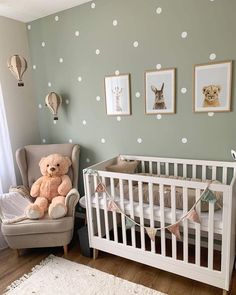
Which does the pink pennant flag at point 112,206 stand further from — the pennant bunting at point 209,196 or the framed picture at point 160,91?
the framed picture at point 160,91

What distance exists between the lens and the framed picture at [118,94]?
2.47 meters

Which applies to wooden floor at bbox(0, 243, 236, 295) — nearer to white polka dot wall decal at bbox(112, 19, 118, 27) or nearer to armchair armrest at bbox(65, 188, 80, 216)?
armchair armrest at bbox(65, 188, 80, 216)

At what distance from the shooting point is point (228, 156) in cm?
209

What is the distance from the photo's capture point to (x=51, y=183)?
2.59m

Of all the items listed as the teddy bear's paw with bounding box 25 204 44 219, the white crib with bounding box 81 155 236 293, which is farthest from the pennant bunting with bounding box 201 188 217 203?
the teddy bear's paw with bounding box 25 204 44 219

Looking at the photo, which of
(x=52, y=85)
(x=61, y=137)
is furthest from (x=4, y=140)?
(x=52, y=85)

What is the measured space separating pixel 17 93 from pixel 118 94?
1328 mm

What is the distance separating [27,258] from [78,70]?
210 centimetres

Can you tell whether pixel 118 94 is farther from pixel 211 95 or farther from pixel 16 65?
pixel 16 65

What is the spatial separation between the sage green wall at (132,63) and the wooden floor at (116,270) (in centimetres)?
106

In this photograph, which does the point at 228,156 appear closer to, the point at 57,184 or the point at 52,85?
the point at 57,184

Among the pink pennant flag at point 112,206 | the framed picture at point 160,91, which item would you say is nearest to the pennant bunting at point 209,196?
the pink pennant flag at point 112,206

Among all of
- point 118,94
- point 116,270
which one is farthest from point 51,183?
point 118,94

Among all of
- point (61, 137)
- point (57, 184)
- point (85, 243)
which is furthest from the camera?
point (61, 137)
